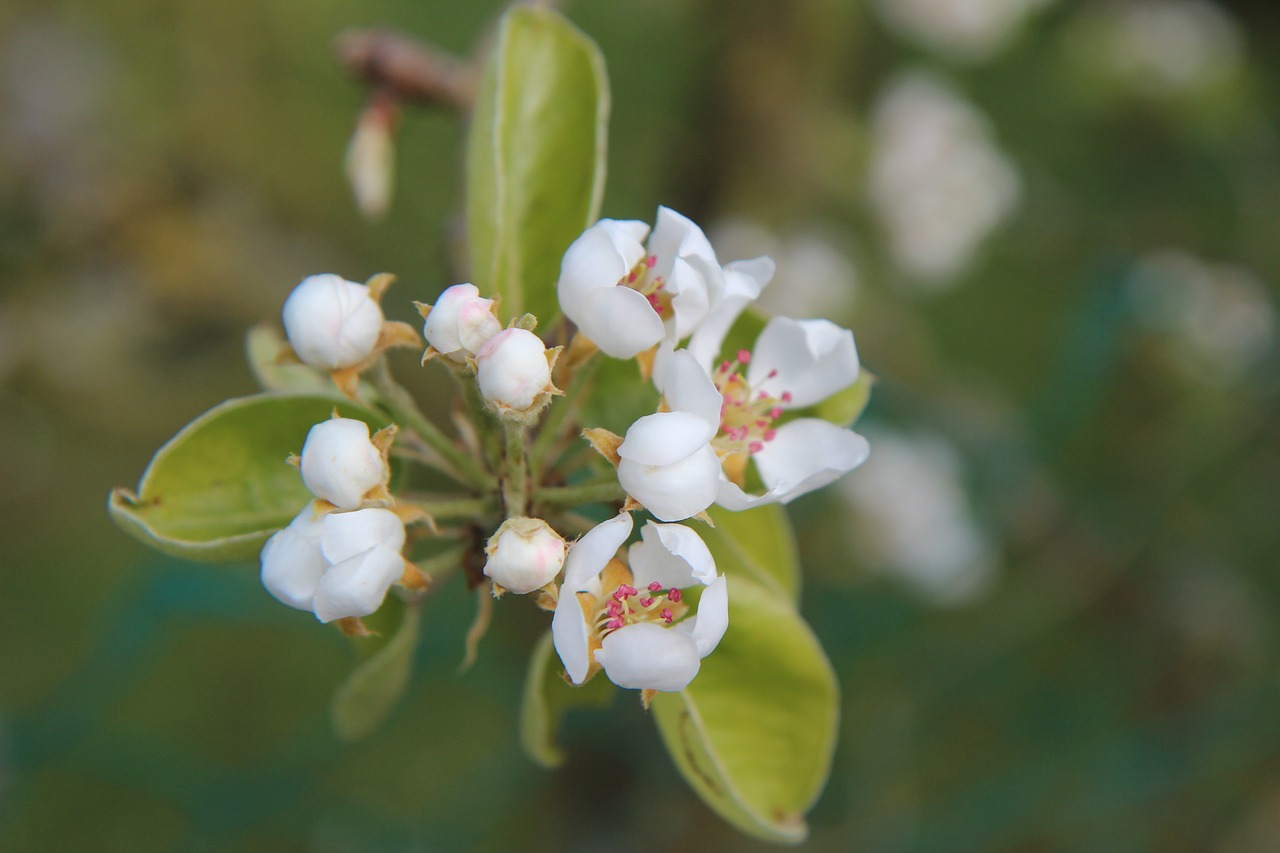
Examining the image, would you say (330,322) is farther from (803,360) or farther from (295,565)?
(803,360)

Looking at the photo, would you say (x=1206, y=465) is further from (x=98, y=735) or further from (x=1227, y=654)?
(x=98, y=735)

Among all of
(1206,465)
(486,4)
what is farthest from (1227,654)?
(486,4)

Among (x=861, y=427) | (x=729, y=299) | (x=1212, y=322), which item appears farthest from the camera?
(x=1212, y=322)

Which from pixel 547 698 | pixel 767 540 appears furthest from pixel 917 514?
pixel 547 698

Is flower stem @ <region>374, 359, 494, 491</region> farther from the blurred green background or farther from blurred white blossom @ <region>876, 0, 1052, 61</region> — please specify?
blurred white blossom @ <region>876, 0, 1052, 61</region>

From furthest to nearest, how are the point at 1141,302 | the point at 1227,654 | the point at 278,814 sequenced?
the point at 1227,654, the point at 278,814, the point at 1141,302

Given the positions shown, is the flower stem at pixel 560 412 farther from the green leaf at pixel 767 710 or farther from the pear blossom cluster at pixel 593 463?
the green leaf at pixel 767 710

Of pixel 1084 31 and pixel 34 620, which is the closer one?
pixel 34 620

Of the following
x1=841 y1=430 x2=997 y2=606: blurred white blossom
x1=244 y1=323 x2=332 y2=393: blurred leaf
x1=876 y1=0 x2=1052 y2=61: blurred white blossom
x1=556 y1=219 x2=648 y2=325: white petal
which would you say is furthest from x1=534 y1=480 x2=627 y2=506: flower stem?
x1=876 y1=0 x2=1052 y2=61: blurred white blossom
